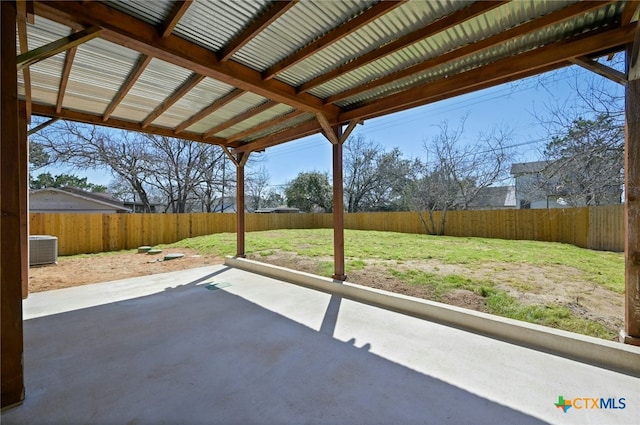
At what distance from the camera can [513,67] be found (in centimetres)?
260

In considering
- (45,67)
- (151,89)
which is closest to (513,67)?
(151,89)

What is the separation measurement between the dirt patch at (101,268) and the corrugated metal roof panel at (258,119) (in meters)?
3.18

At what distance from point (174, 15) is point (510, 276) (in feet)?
18.7

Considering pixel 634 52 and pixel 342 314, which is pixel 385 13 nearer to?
pixel 634 52

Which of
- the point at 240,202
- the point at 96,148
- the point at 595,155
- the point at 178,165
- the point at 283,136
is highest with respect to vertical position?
the point at 96,148

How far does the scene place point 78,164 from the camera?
12.6m

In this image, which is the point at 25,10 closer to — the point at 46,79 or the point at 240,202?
the point at 46,79

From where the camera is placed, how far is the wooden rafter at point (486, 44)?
6.48ft

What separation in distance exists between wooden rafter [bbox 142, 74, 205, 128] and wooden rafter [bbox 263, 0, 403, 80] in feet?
2.78

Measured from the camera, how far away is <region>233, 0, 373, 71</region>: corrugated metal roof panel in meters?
2.11

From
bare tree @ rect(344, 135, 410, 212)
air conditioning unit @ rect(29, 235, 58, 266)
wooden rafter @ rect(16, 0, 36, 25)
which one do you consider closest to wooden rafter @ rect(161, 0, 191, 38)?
wooden rafter @ rect(16, 0, 36, 25)

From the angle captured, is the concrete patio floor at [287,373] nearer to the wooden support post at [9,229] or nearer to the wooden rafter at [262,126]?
the wooden support post at [9,229]

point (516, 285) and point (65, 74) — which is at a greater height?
point (65, 74)

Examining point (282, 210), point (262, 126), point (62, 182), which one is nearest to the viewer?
point (262, 126)
